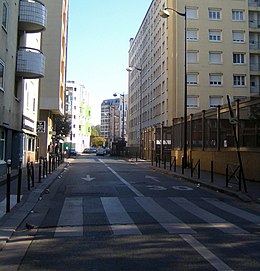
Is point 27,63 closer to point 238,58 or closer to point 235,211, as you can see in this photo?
point 235,211

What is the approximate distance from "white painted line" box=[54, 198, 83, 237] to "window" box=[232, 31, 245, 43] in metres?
47.0

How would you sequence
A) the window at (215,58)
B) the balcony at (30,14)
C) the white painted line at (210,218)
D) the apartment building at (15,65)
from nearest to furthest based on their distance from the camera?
the white painted line at (210,218) → the apartment building at (15,65) → the balcony at (30,14) → the window at (215,58)

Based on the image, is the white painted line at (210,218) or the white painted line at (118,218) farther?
the white painted line at (210,218)

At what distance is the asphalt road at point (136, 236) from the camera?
5.78 m

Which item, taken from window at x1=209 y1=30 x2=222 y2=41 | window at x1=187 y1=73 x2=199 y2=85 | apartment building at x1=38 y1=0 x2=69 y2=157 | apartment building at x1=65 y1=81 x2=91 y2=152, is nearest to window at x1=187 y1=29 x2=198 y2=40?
window at x1=209 y1=30 x2=222 y2=41

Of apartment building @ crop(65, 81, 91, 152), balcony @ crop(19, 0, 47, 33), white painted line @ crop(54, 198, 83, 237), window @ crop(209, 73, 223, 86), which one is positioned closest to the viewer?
white painted line @ crop(54, 198, 83, 237)

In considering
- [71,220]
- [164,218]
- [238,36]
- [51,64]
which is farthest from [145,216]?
[238,36]

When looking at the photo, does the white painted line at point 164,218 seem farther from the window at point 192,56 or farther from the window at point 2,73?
the window at point 192,56

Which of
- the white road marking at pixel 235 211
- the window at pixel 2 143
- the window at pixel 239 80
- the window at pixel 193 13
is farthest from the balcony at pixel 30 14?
the window at pixel 239 80

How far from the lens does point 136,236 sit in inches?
291

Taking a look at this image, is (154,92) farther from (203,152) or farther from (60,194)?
(60,194)

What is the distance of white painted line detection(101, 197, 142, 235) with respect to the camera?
7.82 metres

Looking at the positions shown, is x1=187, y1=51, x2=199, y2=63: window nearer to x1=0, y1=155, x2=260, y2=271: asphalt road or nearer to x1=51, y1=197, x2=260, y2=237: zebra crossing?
x1=51, y1=197, x2=260, y2=237: zebra crossing

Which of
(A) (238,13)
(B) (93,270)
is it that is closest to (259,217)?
(B) (93,270)
